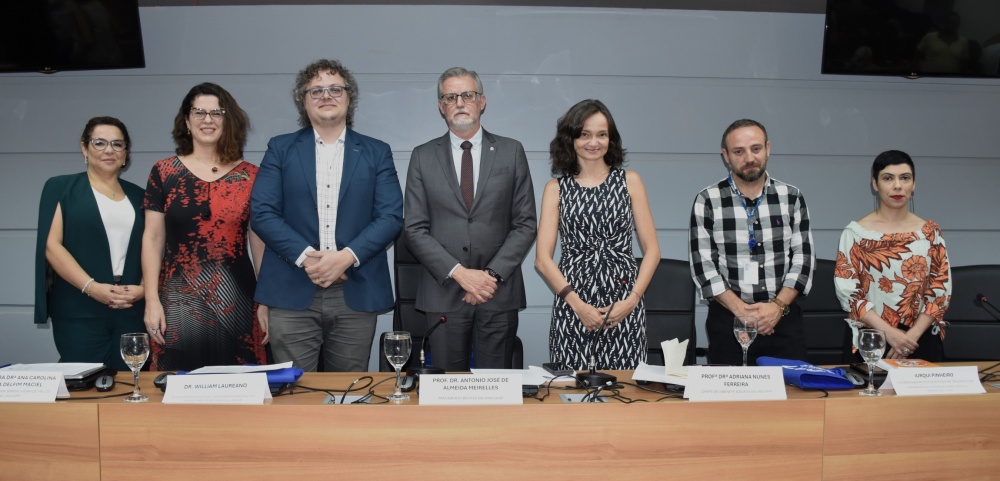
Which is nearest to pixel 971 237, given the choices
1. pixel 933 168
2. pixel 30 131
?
pixel 933 168

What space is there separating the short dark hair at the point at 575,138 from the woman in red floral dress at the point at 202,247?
1.24 m

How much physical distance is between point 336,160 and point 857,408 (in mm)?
2006

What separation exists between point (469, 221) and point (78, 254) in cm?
167

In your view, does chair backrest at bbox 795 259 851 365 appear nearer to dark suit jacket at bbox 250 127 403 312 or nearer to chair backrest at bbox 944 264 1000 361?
chair backrest at bbox 944 264 1000 361

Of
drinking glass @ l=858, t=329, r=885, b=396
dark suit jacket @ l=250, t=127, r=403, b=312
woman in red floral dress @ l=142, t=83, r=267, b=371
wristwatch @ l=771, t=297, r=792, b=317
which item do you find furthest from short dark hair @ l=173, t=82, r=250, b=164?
drinking glass @ l=858, t=329, r=885, b=396

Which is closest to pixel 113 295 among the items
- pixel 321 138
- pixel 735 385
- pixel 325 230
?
pixel 325 230

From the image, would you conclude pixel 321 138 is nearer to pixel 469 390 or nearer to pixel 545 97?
pixel 545 97

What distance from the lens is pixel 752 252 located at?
2.72 meters

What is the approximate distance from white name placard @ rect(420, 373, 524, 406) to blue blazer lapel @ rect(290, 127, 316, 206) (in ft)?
4.32

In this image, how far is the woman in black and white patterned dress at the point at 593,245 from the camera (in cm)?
273

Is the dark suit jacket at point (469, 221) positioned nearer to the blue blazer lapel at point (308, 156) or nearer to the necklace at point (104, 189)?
the blue blazer lapel at point (308, 156)

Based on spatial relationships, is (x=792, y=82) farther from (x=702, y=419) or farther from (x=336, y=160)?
(x=702, y=419)

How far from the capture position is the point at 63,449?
1648mm

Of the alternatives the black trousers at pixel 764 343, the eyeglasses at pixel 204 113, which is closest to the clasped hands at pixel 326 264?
the eyeglasses at pixel 204 113
